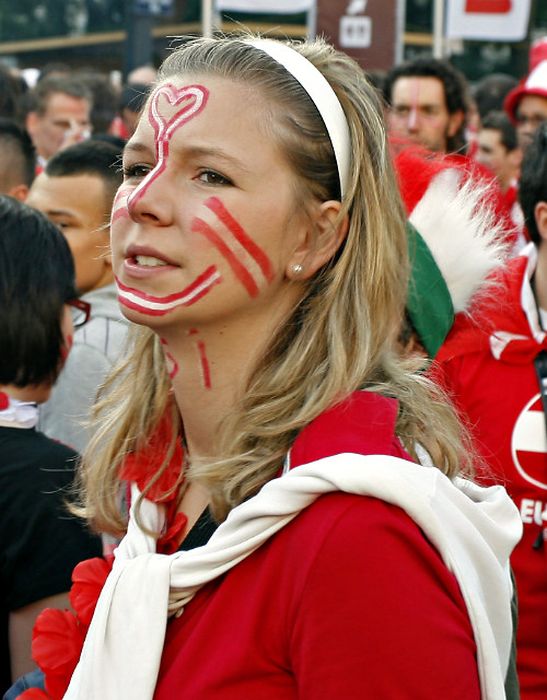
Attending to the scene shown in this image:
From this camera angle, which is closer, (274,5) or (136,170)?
(136,170)

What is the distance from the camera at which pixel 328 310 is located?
1.86 meters

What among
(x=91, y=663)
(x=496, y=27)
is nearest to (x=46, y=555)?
(x=91, y=663)

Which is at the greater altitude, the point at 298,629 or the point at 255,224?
the point at 255,224

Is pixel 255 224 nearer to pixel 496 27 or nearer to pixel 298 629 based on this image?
pixel 298 629

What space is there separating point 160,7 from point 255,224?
414 inches

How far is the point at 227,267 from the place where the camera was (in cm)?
181

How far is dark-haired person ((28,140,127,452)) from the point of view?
3.55 m

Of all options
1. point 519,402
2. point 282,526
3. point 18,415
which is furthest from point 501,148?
point 282,526

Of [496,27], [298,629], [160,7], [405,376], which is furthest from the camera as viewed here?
[160,7]

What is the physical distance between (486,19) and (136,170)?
28.4 feet

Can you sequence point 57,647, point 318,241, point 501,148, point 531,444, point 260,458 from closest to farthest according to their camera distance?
point 260,458, point 318,241, point 57,647, point 531,444, point 501,148

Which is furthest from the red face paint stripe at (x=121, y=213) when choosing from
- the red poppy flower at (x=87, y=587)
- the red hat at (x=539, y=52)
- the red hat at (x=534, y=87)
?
the red hat at (x=539, y=52)

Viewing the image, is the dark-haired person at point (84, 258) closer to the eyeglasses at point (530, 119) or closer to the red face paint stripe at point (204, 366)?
the red face paint stripe at point (204, 366)

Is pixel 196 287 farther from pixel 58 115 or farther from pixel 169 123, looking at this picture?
pixel 58 115
